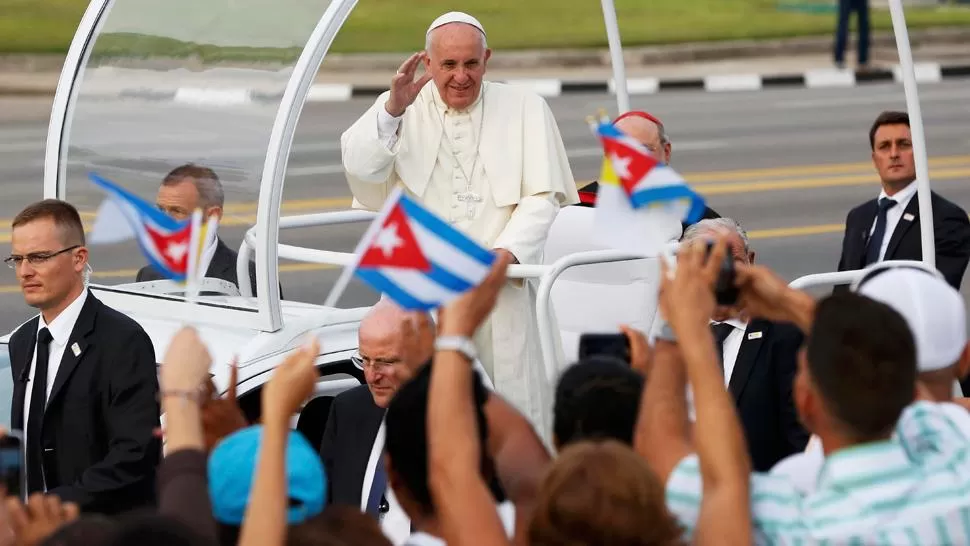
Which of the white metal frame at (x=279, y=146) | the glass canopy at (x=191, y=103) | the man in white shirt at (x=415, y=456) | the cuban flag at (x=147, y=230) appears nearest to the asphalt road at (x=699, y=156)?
the glass canopy at (x=191, y=103)

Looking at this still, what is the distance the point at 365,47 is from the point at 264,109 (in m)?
15.4

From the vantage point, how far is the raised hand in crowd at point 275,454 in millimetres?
3014

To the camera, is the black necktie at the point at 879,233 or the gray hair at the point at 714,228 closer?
the gray hair at the point at 714,228

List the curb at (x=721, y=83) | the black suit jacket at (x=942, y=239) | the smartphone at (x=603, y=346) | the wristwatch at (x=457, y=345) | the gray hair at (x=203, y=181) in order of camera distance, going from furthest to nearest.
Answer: the curb at (x=721, y=83) < the black suit jacket at (x=942, y=239) < the gray hair at (x=203, y=181) < the smartphone at (x=603, y=346) < the wristwatch at (x=457, y=345)

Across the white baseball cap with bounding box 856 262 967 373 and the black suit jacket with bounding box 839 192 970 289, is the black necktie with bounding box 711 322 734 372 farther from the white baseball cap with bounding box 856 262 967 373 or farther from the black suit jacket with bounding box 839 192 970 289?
the white baseball cap with bounding box 856 262 967 373

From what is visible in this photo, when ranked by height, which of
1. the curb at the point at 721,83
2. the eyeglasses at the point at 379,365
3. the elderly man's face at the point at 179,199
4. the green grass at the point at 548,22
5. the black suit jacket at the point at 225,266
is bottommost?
the eyeglasses at the point at 379,365

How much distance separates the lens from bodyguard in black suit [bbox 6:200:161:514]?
4.84 metres

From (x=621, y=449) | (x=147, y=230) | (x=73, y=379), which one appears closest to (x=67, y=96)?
(x=147, y=230)

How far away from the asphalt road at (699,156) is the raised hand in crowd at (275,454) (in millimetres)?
3130

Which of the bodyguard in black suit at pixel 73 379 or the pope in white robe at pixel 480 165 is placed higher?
the pope in white robe at pixel 480 165

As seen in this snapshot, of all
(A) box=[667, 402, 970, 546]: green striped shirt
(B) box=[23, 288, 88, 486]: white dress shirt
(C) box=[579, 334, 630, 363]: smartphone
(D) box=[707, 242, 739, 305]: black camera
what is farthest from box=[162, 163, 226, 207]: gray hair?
(A) box=[667, 402, 970, 546]: green striped shirt

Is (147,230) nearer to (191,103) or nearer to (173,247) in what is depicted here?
(173,247)

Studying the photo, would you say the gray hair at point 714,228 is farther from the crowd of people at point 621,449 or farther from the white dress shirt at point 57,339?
the white dress shirt at point 57,339

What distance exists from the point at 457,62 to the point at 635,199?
2.16 metres
